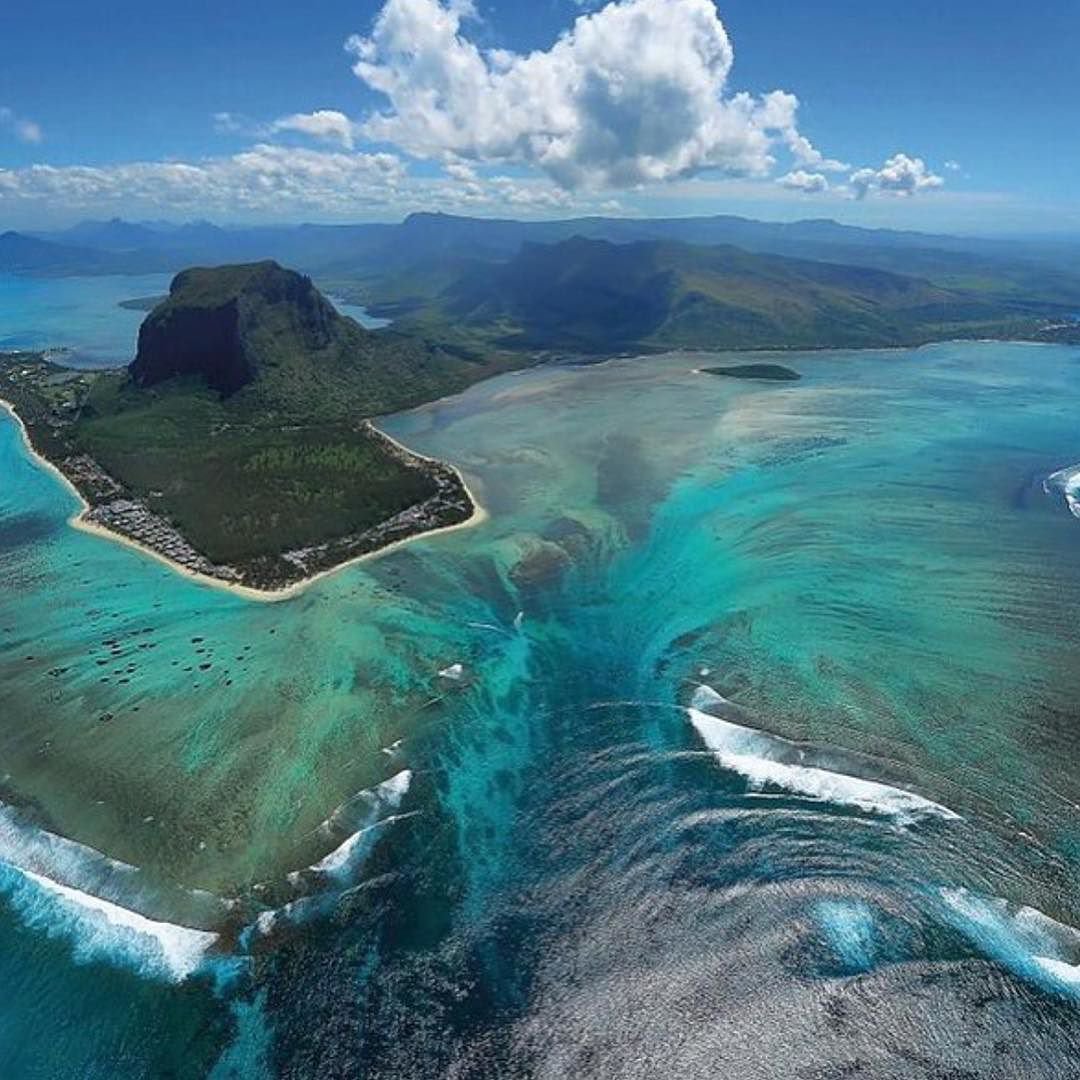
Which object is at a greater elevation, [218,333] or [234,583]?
[218,333]

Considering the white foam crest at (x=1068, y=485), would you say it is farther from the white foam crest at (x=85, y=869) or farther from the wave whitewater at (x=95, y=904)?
the wave whitewater at (x=95, y=904)

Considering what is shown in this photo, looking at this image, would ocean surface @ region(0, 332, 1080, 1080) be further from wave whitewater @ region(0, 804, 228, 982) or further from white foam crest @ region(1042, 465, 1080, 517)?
white foam crest @ region(1042, 465, 1080, 517)

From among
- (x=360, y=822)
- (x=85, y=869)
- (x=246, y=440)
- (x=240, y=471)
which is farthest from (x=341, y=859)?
(x=246, y=440)

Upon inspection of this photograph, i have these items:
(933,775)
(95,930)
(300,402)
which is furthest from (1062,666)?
(300,402)

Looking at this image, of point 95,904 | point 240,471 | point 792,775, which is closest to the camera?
point 95,904

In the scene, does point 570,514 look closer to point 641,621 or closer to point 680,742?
point 641,621

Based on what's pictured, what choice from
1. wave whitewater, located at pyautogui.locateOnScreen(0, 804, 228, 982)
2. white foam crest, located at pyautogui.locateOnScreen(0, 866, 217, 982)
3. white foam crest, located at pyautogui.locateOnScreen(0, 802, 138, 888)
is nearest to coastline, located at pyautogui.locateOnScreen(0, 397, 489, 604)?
white foam crest, located at pyautogui.locateOnScreen(0, 802, 138, 888)

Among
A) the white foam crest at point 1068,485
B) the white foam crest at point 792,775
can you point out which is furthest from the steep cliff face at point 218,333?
the white foam crest at point 1068,485

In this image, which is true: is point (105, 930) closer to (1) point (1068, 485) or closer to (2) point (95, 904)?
(2) point (95, 904)
